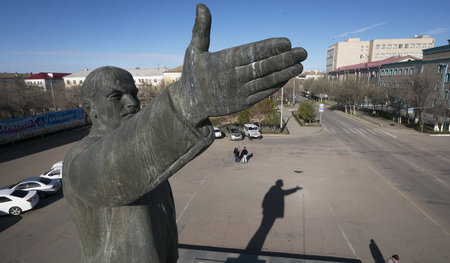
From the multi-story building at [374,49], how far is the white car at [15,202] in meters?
90.6

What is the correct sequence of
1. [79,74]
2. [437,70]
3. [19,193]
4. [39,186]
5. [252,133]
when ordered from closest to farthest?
[19,193] < [39,186] < [252,133] < [437,70] < [79,74]

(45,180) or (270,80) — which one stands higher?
(270,80)

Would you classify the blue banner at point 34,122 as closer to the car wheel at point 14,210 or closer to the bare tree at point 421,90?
the car wheel at point 14,210

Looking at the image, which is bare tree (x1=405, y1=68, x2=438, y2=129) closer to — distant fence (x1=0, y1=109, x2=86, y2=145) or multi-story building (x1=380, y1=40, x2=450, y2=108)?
multi-story building (x1=380, y1=40, x2=450, y2=108)

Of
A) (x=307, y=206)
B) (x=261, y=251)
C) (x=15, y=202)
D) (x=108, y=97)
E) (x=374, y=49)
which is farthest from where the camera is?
(x=374, y=49)

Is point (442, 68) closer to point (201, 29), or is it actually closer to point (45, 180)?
point (201, 29)

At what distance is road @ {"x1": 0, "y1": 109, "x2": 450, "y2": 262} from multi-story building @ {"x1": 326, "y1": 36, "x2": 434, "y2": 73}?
75.2 meters

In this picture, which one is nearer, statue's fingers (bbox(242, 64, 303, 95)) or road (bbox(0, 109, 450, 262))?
statue's fingers (bbox(242, 64, 303, 95))

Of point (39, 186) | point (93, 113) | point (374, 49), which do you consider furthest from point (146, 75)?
point (93, 113)

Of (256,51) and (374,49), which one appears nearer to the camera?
(256,51)

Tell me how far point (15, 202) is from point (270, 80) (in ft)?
45.8

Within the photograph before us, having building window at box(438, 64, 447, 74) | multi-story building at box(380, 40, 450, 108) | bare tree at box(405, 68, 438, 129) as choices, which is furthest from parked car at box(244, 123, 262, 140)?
building window at box(438, 64, 447, 74)

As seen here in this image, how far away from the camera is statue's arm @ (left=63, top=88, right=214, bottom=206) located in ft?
4.17

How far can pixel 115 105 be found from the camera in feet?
6.64
